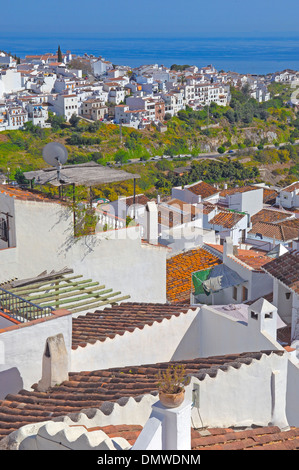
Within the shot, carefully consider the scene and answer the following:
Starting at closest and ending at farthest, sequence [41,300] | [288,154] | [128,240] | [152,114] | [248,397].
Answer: [248,397] < [41,300] < [128,240] < [288,154] < [152,114]

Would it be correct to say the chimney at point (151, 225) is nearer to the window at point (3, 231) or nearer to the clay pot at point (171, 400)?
the window at point (3, 231)

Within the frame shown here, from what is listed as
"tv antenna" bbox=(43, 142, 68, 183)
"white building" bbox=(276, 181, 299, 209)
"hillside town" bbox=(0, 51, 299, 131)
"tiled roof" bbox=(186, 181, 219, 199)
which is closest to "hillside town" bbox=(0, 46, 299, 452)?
"tv antenna" bbox=(43, 142, 68, 183)

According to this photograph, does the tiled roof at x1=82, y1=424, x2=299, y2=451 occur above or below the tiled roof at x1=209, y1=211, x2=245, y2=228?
above

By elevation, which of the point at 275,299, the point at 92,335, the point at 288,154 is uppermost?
the point at 92,335

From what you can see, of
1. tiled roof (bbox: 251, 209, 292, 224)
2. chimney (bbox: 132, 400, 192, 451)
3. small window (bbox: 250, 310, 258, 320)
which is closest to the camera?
chimney (bbox: 132, 400, 192, 451)

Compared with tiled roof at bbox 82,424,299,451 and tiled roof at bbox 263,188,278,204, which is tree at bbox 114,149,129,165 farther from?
tiled roof at bbox 82,424,299,451

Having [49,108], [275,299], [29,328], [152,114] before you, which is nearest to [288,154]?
[152,114]

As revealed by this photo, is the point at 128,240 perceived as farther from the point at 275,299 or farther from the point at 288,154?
the point at 288,154

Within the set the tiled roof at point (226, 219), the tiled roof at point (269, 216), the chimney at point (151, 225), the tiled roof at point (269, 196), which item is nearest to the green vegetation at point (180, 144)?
the tiled roof at point (269, 196)
